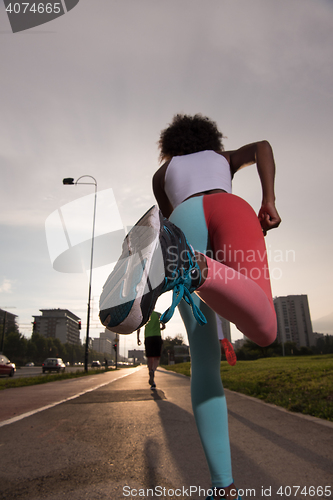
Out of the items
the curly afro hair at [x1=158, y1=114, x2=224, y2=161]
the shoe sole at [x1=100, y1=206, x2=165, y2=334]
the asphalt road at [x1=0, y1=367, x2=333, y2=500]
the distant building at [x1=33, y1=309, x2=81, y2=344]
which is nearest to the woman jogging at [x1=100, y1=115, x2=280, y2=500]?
the shoe sole at [x1=100, y1=206, x2=165, y2=334]

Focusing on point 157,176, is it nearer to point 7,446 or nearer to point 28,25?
point 7,446

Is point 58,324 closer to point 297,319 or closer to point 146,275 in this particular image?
point 297,319

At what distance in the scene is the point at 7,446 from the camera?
2273 millimetres

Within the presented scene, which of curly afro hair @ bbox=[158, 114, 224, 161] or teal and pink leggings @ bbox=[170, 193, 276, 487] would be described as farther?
curly afro hair @ bbox=[158, 114, 224, 161]

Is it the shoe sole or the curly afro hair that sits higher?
the curly afro hair

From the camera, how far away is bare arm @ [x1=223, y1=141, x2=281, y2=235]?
5.09ft

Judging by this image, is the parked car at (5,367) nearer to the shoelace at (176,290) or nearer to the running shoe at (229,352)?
the running shoe at (229,352)

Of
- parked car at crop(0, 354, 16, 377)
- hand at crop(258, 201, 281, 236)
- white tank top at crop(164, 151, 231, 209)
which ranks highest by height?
white tank top at crop(164, 151, 231, 209)

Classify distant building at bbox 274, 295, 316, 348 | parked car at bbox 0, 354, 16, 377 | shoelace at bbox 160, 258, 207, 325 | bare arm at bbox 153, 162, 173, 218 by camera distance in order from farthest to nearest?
distant building at bbox 274, 295, 316, 348
parked car at bbox 0, 354, 16, 377
bare arm at bbox 153, 162, 173, 218
shoelace at bbox 160, 258, 207, 325

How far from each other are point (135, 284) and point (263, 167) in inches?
44.9

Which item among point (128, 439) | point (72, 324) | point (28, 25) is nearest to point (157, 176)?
point (128, 439)

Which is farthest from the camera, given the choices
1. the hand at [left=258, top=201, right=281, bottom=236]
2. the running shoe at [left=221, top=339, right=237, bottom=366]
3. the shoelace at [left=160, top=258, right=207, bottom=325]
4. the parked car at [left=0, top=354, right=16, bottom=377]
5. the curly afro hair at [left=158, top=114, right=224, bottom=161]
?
the parked car at [left=0, top=354, right=16, bottom=377]

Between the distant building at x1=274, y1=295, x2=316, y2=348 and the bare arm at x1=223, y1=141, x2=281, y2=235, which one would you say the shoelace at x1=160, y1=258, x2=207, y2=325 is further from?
the distant building at x1=274, y1=295, x2=316, y2=348

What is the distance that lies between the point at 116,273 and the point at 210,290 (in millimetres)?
345
